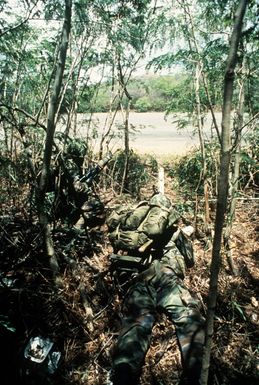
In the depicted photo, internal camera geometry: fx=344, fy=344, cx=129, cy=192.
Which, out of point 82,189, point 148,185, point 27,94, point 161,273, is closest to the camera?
point 161,273

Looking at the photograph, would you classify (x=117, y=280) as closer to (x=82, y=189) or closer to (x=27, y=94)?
(x=82, y=189)

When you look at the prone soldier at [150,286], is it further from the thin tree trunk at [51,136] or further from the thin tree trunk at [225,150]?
the thin tree trunk at [225,150]

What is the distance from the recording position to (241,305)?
3318mm

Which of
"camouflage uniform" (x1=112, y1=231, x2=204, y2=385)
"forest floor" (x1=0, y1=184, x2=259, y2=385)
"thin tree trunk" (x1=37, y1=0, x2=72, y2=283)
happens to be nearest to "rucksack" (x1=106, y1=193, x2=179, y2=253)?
"camouflage uniform" (x1=112, y1=231, x2=204, y2=385)

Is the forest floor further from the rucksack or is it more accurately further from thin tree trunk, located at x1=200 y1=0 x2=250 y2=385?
thin tree trunk, located at x1=200 y1=0 x2=250 y2=385

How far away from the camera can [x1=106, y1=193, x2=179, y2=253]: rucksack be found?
10.7 ft

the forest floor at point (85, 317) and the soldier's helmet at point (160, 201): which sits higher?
the soldier's helmet at point (160, 201)

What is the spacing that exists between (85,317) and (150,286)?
65 centimetres

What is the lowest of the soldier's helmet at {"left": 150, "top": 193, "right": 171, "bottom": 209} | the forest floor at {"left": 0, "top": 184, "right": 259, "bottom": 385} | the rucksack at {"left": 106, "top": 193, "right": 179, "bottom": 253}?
the forest floor at {"left": 0, "top": 184, "right": 259, "bottom": 385}

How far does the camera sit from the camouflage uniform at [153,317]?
2363 mm

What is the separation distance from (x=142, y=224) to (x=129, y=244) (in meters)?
0.26

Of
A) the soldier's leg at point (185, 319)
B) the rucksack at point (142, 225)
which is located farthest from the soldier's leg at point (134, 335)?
the rucksack at point (142, 225)

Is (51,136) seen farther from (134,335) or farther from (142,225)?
(134,335)

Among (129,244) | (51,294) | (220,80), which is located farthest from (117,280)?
(220,80)
